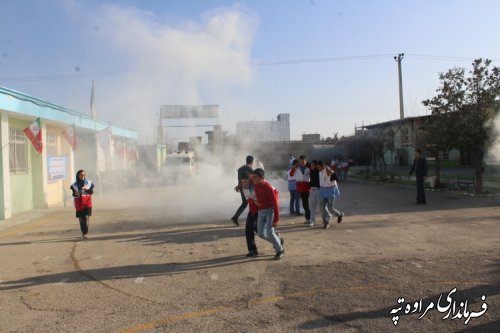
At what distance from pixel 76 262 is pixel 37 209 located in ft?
31.4

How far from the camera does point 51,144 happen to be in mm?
18000

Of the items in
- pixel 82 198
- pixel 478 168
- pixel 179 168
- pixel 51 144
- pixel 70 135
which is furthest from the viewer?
pixel 179 168

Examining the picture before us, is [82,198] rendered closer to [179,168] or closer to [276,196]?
[276,196]

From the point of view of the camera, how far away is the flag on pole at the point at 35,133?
551 inches

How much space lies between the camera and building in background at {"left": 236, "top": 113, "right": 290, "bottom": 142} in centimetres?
2620

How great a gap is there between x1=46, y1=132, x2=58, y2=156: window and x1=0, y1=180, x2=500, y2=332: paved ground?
7.73 m

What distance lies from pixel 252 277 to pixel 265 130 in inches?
979

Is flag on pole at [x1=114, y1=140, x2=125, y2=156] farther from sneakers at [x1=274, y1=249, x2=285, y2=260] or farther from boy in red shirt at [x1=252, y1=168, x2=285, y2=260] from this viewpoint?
sneakers at [x1=274, y1=249, x2=285, y2=260]

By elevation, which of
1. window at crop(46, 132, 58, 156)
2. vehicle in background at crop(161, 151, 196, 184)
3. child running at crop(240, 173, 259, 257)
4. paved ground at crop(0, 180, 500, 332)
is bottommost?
paved ground at crop(0, 180, 500, 332)

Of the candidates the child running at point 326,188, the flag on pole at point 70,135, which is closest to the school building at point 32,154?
the flag on pole at point 70,135

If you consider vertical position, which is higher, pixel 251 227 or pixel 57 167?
pixel 57 167

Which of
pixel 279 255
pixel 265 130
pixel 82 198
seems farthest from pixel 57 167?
pixel 265 130


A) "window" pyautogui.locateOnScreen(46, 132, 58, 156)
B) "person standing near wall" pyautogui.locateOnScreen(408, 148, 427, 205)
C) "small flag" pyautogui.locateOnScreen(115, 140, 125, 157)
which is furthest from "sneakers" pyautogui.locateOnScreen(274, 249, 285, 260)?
"small flag" pyautogui.locateOnScreen(115, 140, 125, 157)

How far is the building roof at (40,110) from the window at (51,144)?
98 cm
